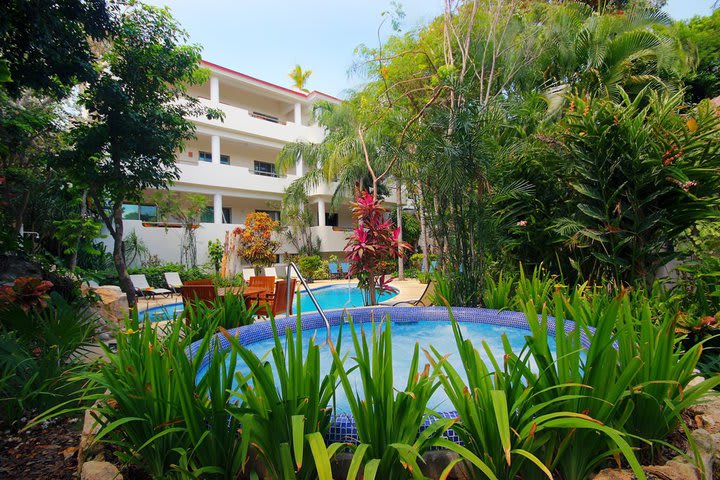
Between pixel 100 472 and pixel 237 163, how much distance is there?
18.7 metres

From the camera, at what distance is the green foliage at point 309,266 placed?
15.7 metres

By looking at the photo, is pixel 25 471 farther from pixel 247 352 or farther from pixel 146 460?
pixel 247 352

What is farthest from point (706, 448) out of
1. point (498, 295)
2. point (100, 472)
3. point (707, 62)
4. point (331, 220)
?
point (331, 220)

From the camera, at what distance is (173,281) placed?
1127cm

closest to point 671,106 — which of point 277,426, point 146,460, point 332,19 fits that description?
point 277,426

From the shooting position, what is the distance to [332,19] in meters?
8.28

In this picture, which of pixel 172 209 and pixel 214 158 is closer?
pixel 172 209

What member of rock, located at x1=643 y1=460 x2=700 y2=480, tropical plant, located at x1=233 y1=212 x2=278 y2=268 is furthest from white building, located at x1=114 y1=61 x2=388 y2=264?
rock, located at x1=643 y1=460 x2=700 y2=480

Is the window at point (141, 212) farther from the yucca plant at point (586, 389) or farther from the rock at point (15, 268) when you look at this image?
the yucca plant at point (586, 389)

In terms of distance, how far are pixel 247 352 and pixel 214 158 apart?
16205 millimetres

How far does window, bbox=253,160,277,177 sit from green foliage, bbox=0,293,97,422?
16992mm

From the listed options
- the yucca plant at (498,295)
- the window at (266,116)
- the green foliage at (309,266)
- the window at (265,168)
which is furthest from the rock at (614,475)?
the window at (266,116)

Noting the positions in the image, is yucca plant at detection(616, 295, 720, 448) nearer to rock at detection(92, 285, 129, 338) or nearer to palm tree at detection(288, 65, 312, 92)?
rock at detection(92, 285, 129, 338)

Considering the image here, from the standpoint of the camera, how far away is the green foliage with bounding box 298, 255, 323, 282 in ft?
51.4
